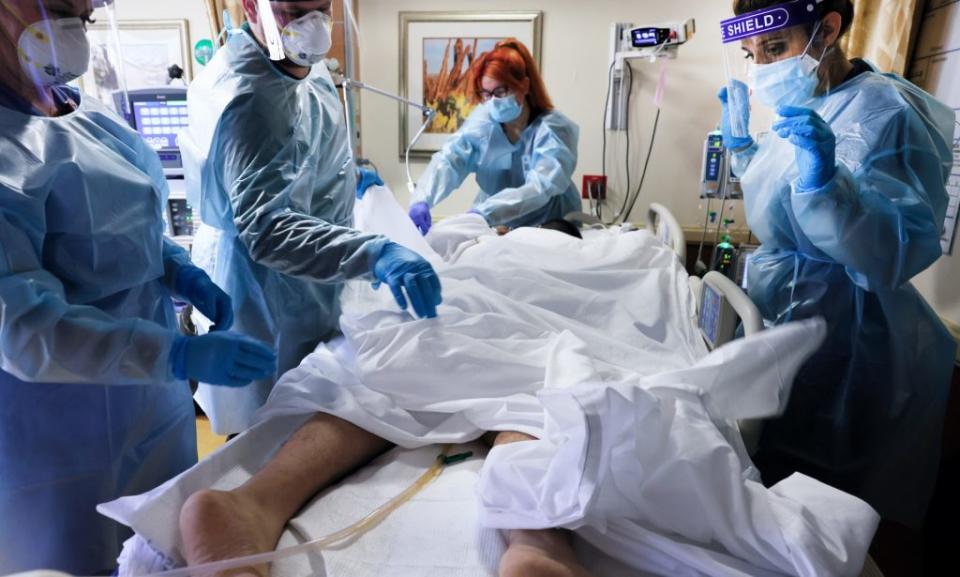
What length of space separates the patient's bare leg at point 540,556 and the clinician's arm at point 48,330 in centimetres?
58

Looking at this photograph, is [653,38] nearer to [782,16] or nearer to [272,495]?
[782,16]

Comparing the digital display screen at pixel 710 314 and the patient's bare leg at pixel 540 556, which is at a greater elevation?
the digital display screen at pixel 710 314

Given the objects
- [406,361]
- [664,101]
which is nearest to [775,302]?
[406,361]

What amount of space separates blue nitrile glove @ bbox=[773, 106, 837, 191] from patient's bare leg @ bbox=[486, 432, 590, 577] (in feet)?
2.98

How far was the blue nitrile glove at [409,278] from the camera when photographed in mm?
1123

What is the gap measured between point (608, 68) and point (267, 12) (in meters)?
2.13

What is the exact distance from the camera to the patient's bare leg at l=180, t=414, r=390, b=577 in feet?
2.38

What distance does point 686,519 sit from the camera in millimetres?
771

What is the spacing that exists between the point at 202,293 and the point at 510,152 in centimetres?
177

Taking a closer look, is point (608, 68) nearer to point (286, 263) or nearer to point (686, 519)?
point (286, 263)

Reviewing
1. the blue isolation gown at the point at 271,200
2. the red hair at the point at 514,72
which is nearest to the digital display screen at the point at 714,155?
the red hair at the point at 514,72

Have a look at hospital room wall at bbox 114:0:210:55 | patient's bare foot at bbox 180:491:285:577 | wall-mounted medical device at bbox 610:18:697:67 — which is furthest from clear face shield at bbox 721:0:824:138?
hospital room wall at bbox 114:0:210:55

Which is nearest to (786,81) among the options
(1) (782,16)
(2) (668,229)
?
(1) (782,16)

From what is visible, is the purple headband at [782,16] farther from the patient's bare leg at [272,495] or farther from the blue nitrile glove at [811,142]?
the patient's bare leg at [272,495]
